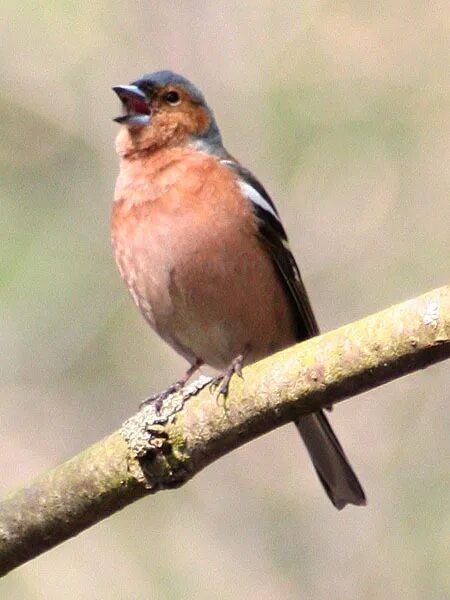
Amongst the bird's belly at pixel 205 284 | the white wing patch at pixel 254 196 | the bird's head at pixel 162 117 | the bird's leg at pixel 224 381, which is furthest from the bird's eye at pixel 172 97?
the bird's leg at pixel 224 381

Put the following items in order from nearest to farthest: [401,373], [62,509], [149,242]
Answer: [401,373] → [62,509] → [149,242]

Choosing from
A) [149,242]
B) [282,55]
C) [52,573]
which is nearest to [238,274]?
[149,242]

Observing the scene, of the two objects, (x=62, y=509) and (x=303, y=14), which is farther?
(x=303, y=14)

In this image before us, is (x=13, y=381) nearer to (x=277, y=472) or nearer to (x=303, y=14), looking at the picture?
(x=277, y=472)

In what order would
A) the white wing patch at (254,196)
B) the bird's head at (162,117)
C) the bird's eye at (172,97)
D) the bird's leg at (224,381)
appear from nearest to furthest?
the bird's leg at (224,381) < the white wing patch at (254,196) < the bird's head at (162,117) < the bird's eye at (172,97)

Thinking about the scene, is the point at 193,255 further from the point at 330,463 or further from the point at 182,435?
the point at 182,435

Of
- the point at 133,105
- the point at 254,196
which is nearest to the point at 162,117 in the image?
the point at 133,105

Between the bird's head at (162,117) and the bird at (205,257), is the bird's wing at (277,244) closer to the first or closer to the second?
the bird at (205,257)
